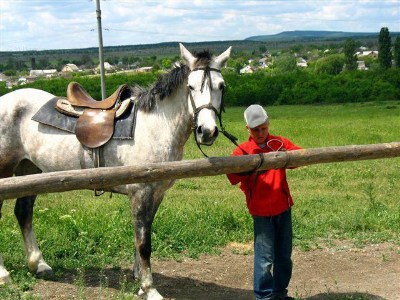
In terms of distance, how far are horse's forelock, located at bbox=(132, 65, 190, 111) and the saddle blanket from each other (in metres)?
0.13

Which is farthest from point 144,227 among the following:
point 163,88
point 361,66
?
point 361,66

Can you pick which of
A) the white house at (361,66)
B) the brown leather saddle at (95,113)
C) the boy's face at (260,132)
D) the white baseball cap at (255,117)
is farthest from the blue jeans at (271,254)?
the white house at (361,66)

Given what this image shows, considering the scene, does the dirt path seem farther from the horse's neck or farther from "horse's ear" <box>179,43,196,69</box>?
"horse's ear" <box>179,43,196,69</box>

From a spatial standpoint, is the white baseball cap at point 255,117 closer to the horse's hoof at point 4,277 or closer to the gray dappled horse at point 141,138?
the gray dappled horse at point 141,138

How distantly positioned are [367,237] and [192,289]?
2.58 metres

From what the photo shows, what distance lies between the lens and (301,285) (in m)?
6.11

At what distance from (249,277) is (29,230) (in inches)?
87.9

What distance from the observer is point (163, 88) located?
5.56 m

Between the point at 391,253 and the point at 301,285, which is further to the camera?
the point at 391,253

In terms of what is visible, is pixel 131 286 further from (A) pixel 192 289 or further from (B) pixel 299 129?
(B) pixel 299 129

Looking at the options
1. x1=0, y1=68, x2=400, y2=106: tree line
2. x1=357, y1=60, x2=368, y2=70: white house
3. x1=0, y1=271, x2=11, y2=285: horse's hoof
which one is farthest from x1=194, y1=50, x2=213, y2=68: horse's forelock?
x1=357, y1=60, x2=368, y2=70: white house

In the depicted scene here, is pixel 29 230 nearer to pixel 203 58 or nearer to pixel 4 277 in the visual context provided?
pixel 4 277

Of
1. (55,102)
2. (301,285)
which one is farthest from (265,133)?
(55,102)

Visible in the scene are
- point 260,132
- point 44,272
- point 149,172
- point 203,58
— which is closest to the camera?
point 149,172
